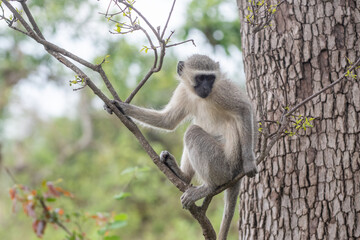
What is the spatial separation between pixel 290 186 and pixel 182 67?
166 cm

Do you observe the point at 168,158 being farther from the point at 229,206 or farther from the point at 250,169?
the point at 250,169

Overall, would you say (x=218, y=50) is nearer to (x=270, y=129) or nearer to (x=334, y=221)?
(x=270, y=129)

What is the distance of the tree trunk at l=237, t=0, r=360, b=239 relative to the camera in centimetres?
374

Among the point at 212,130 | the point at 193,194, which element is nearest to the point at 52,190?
the point at 193,194

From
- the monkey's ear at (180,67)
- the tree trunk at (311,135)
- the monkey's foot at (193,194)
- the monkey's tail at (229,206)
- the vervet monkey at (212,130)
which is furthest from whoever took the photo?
the monkey's ear at (180,67)

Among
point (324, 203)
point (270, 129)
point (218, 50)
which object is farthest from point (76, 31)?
point (324, 203)

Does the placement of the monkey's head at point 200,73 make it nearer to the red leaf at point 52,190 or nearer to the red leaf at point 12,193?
the red leaf at point 52,190

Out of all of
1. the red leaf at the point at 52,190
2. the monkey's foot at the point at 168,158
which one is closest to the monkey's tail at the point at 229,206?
the monkey's foot at the point at 168,158

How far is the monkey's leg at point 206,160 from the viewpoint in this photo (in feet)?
13.7

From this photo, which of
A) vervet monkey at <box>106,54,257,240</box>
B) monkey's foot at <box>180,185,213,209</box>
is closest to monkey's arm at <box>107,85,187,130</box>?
vervet monkey at <box>106,54,257,240</box>

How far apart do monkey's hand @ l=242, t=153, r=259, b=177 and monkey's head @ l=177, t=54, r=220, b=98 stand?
781 mm

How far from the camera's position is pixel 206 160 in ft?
13.9

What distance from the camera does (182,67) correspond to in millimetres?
4570

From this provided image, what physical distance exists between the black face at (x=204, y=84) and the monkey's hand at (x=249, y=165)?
0.78 meters
